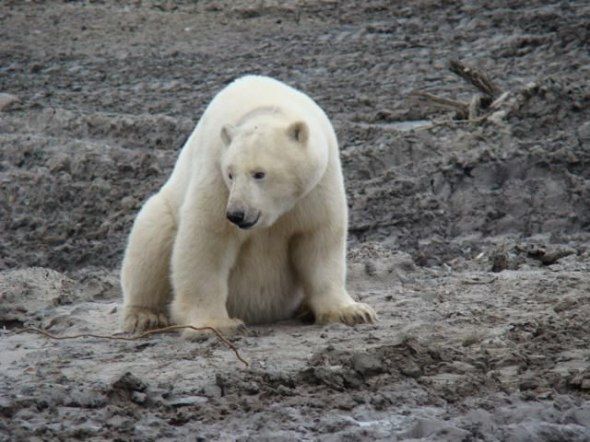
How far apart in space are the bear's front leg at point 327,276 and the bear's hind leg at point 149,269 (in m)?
0.72

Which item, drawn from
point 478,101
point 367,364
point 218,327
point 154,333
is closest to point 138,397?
point 367,364

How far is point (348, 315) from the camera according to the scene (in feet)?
21.4

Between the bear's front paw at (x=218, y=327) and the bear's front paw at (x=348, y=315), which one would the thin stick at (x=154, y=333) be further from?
the bear's front paw at (x=348, y=315)

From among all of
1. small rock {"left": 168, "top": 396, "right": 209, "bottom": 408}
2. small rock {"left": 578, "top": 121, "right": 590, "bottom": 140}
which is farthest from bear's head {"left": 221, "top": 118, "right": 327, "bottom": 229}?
small rock {"left": 578, "top": 121, "right": 590, "bottom": 140}

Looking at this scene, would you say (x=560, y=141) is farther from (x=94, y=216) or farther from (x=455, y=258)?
(x=94, y=216)

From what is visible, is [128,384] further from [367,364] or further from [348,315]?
[348,315]

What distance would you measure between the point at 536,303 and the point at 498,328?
1.94ft

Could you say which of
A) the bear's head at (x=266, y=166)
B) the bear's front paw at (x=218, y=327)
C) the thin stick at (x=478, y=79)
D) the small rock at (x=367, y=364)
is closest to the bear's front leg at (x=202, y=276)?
the bear's front paw at (x=218, y=327)

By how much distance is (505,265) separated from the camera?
8125 millimetres

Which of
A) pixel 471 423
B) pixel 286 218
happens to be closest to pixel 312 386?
pixel 471 423

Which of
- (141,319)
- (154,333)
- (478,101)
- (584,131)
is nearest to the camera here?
(154,333)

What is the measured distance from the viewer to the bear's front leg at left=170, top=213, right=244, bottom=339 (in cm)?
619

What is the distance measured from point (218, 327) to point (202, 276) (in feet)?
0.88

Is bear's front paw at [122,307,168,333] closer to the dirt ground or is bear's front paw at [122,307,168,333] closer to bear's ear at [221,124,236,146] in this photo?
the dirt ground
